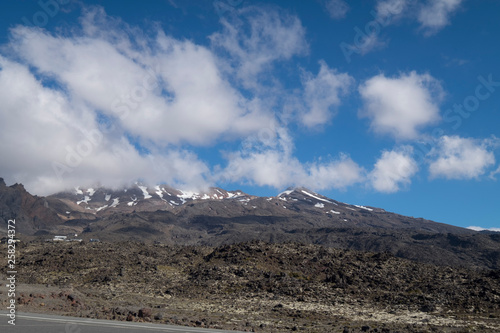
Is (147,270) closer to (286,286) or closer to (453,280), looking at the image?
(286,286)

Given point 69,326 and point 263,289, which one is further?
point 263,289

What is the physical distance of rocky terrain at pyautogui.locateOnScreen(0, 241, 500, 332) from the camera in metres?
22.6

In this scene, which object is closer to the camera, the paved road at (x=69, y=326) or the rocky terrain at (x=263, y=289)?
the paved road at (x=69, y=326)

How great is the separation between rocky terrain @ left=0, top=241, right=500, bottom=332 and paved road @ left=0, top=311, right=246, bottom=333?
101 inches

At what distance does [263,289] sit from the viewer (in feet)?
115

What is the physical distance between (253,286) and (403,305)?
44.0 feet

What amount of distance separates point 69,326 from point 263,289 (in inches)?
875

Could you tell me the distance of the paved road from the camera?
14.3 metres

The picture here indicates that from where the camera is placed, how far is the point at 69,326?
49.5ft

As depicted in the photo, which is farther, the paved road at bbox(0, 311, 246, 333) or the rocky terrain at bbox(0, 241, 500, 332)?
the rocky terrain at bbox(0, 241, 500, 332)

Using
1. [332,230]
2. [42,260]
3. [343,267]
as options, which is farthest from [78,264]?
[332,230]

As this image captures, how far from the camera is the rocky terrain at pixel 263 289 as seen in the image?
22.6 m

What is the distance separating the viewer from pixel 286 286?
3488 centimetres

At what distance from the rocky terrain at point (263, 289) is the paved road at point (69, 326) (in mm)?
2555
